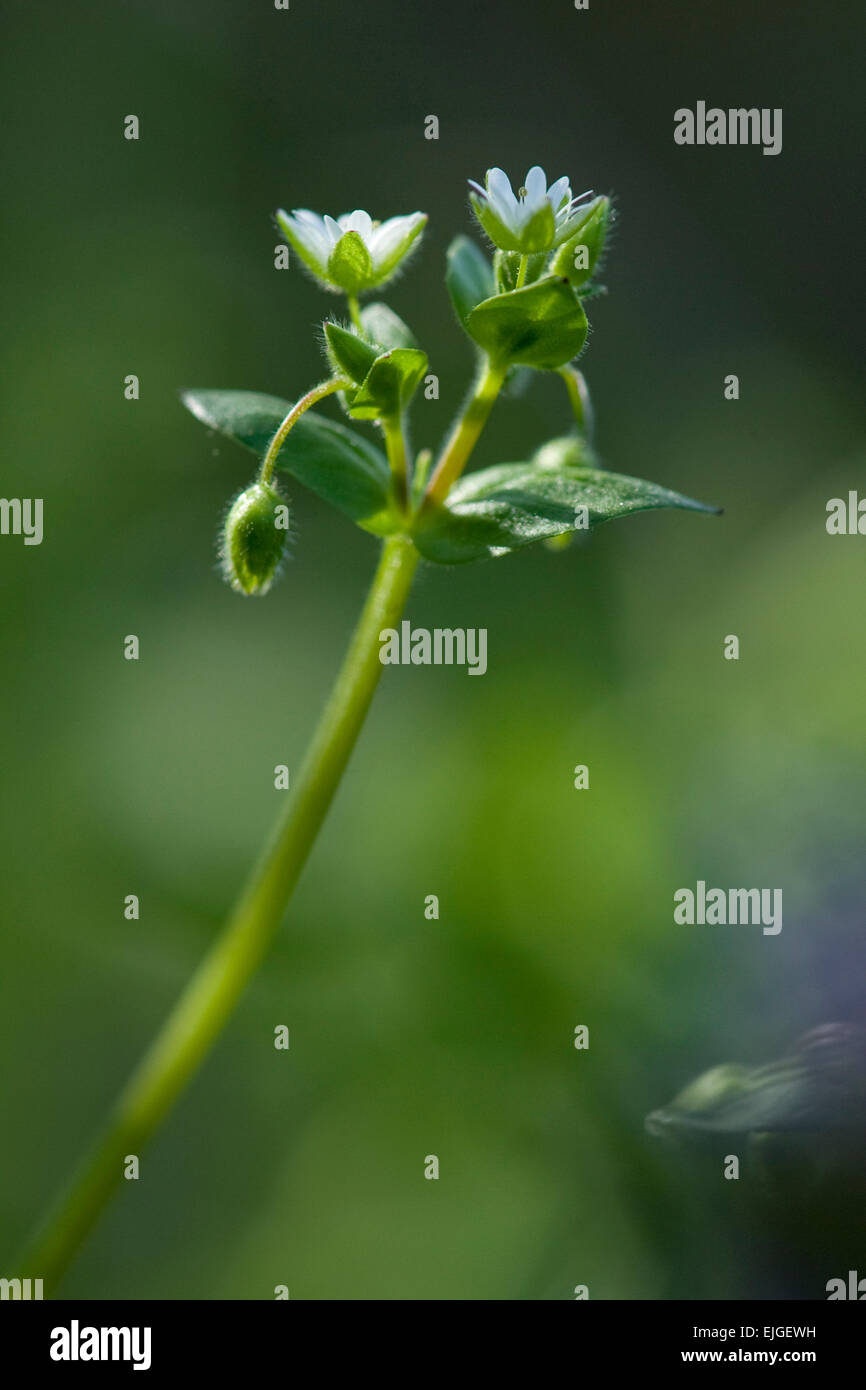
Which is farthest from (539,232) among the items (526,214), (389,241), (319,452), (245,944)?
(245,944)

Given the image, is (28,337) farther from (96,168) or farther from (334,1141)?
(334,1141)

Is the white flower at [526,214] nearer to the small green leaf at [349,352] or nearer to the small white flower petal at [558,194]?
the small white flower petal at [558,194]

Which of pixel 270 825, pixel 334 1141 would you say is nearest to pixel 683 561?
pixel 270 825

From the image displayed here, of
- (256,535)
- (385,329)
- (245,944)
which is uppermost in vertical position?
(385,329)

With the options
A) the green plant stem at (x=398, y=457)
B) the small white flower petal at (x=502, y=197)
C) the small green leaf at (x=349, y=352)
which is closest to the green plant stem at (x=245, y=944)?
the green plant stem at (x=398, y=457)

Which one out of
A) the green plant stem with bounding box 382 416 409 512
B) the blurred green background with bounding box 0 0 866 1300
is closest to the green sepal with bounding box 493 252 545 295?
the green plant stem with bounding box 382 416 409 512

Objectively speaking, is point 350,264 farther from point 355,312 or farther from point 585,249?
point 585,249
